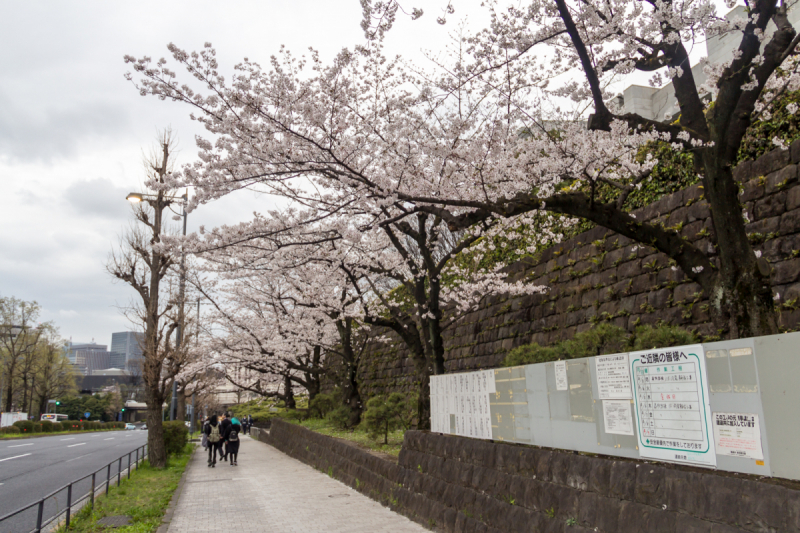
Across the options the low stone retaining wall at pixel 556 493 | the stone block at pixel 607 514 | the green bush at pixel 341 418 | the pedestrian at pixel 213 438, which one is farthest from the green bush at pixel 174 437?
the stone block at pixel 607 514

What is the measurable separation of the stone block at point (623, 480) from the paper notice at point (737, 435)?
0.78 m

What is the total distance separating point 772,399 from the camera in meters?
3.29

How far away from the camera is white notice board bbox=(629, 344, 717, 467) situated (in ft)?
12.4

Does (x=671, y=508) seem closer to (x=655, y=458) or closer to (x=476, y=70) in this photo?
(x=655, y=458)

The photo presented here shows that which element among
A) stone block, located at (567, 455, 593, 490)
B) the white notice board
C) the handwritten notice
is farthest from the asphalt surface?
the white notice board

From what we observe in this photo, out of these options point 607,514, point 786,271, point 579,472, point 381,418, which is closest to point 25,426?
point 381,418

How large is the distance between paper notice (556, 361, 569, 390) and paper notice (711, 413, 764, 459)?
1.68 m

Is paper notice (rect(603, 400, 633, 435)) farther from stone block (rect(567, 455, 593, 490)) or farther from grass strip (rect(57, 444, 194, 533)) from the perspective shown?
grass strip (rect(57, 444, 194, 533))

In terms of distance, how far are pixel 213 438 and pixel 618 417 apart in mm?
14724

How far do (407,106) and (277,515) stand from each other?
708cm

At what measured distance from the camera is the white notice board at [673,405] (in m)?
3.79

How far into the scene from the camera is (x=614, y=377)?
4621 millimetres

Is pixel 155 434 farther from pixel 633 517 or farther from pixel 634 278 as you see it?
pixel 633 517

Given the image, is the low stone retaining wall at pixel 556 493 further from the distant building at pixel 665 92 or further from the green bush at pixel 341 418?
the distant building at pixel 665 92
